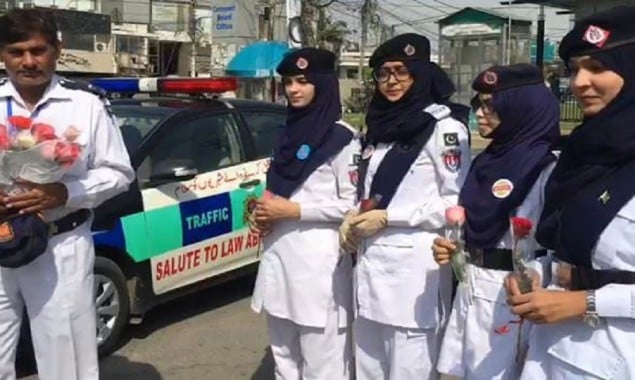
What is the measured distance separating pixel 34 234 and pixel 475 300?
1.51 metres

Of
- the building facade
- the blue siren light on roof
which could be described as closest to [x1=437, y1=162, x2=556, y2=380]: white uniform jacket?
the blue siren light on roof

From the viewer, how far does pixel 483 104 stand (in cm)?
278

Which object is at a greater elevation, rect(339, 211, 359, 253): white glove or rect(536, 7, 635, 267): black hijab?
rect(536, 7, 635, 267): black hijab

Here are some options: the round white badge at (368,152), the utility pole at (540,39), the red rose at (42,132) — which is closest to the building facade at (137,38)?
the utility pole at (540,39)

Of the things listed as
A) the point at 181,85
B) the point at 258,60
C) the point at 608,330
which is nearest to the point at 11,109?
the point at 608,330

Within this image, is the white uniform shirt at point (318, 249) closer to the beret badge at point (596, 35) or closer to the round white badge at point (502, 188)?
the round white badge at point (502, 188)

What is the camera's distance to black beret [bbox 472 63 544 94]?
271 centimetres

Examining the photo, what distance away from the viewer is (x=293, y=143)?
11.5ft

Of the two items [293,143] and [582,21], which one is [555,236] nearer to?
[582,21]

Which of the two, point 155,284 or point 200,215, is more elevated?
point 200,215

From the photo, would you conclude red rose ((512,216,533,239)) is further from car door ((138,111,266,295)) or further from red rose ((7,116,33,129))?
car door ((138,111,266,295))

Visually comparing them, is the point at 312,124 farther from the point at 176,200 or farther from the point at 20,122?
the point at 176,200

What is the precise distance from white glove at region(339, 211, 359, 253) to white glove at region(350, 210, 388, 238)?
65 millimetres

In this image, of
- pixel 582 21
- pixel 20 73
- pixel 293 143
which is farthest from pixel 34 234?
pixel 582 21
